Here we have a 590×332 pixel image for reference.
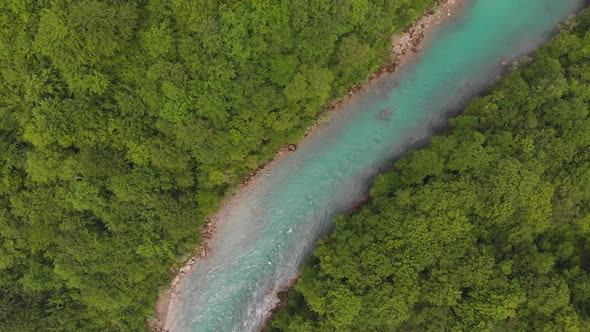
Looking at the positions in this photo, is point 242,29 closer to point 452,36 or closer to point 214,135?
point 214,135

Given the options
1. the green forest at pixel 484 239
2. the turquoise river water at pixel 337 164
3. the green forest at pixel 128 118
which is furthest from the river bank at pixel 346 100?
the green forest at pixel 484 239

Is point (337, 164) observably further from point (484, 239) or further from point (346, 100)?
point (484, 239)

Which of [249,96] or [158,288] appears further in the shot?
[158,288]

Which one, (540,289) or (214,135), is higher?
(214,135)

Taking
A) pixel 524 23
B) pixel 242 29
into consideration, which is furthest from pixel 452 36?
pixel 242 29

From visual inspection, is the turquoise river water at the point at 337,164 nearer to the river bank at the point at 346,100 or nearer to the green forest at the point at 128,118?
the river bank at the point at 346,100

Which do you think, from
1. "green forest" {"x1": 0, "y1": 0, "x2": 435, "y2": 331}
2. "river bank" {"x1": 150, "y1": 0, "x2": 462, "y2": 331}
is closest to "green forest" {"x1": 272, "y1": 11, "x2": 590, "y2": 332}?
"river bank" {"x1": 150, "y1": 0, "x2": 462, "y2": 331}

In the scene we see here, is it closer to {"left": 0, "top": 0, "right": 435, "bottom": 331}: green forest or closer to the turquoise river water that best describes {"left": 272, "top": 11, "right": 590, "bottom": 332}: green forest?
the turquoise river water
